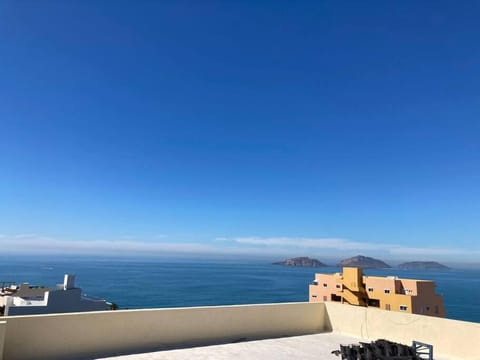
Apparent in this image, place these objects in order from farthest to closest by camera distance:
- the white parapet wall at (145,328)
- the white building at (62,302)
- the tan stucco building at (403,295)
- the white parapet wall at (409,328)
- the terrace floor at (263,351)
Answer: the tan stucco building at (403,295) < the white building at (62,302) < the white parapet wall at (409,328) < the terrace floor at (263,351) < the white parapet wall at (145,328)

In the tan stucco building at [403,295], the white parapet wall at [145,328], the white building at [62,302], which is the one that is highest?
the white parapet wall at [145,328]

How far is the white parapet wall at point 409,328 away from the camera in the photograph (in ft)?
15.3

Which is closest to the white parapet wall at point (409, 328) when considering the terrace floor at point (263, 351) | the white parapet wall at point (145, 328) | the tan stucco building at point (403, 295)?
the terrace floor at point (263, 351)

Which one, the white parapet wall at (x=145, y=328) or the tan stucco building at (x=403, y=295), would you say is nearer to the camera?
the white parapet wall at (x=145, y=328)

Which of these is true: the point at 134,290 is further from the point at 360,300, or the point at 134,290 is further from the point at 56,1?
the point at 56,1

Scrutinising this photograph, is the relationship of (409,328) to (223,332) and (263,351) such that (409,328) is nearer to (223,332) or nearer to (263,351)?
(263,351)

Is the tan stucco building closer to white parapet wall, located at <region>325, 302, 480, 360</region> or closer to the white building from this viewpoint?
the white building

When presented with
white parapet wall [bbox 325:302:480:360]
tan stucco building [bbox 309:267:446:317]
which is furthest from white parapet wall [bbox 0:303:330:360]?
tan stucco building [bbox 309:267:446:317]

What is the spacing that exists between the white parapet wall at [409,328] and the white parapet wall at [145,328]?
519 mm

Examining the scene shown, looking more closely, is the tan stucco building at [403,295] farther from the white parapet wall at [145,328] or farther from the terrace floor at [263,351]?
the terrace floor at [263,351]

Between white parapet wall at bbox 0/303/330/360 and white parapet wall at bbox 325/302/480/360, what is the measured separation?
519mm

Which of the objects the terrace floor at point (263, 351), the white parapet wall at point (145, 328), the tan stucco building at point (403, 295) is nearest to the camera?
the white parapet wall at point (145, 328)

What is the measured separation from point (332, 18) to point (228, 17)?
2943 mm

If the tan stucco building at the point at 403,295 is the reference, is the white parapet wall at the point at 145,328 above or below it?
above
